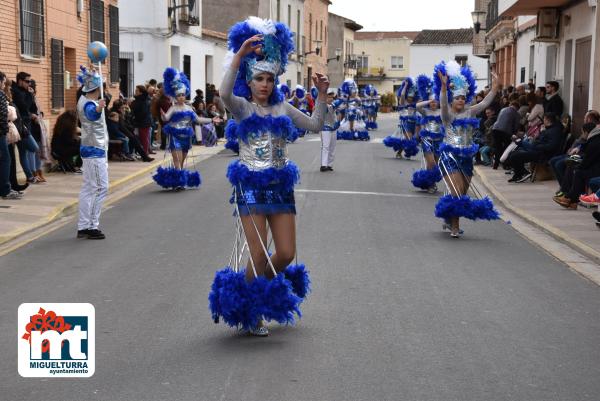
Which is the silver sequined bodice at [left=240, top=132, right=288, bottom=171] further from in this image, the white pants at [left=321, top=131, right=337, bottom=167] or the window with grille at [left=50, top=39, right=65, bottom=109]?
the window with grille at [left=50, top=39, right=65, bottom=109]

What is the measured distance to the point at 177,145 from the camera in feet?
55.7

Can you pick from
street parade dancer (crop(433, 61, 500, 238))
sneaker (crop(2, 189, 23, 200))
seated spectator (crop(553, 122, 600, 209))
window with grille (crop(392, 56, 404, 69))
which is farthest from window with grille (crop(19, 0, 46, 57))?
window with grille (crop(392, 56, 404, 69))

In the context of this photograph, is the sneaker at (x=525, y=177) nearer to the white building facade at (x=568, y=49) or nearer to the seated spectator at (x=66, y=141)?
the white building facade at (x=568, y=49)

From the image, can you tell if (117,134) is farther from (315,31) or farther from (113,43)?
(315,31)

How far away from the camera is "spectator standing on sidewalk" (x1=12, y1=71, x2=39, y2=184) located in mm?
16359

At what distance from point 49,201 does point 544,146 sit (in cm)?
972

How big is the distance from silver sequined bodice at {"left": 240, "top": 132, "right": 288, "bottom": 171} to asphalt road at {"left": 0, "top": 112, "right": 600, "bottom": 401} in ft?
4.17

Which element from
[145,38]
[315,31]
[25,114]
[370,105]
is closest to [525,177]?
[25,114]

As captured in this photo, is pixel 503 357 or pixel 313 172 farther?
pixel 313 172

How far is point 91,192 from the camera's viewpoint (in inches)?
454

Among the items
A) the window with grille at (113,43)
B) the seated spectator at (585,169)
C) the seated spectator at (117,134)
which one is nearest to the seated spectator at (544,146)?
the seated spectator at (585,169)

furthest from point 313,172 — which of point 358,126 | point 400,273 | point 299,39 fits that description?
point 299,39

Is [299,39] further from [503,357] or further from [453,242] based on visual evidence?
[503,357]

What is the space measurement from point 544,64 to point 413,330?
20.2 metres
